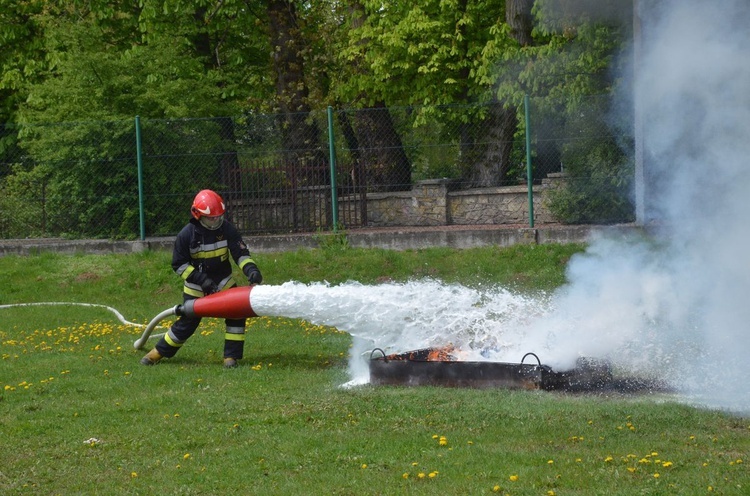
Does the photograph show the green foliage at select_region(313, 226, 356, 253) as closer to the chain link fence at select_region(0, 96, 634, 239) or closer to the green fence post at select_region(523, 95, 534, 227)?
the chain link fence at select_region(0, 96, 634, 239)

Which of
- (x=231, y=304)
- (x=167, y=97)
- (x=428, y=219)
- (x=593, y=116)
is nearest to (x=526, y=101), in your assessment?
(x=593, y=116)

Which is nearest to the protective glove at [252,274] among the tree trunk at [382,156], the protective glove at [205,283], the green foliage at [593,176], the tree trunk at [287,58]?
the protective glove at [205,283]

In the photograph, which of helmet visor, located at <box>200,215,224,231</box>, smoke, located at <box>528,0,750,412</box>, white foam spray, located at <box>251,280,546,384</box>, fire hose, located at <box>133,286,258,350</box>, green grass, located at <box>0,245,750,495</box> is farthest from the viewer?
helmet visor, located at <box>200,215,224,231</box>

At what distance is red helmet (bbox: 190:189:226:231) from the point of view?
1129cm

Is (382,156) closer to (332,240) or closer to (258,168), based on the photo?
(332,240)

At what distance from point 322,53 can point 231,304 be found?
16423 millimetres

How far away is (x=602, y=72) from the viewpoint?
58.7ft

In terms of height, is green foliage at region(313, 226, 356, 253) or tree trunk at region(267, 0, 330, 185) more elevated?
tree trunk at region(267, 0, 330, 185)

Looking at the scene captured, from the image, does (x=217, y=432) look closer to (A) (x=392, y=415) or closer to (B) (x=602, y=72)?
(A) (x=392, y=415)

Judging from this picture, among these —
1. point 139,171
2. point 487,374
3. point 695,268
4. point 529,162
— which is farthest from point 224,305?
point 139,171

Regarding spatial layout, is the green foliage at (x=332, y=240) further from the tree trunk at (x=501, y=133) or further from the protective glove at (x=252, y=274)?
the protective glove at (x=252, y=274)

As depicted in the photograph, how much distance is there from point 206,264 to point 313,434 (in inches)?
164

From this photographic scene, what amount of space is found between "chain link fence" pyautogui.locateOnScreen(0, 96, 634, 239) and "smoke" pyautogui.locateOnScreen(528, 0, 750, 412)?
8.35 m

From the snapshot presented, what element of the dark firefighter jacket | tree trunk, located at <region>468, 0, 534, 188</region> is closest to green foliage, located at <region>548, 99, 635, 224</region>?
tree trunk, located at <region>468, 0, 534, 188</region>
